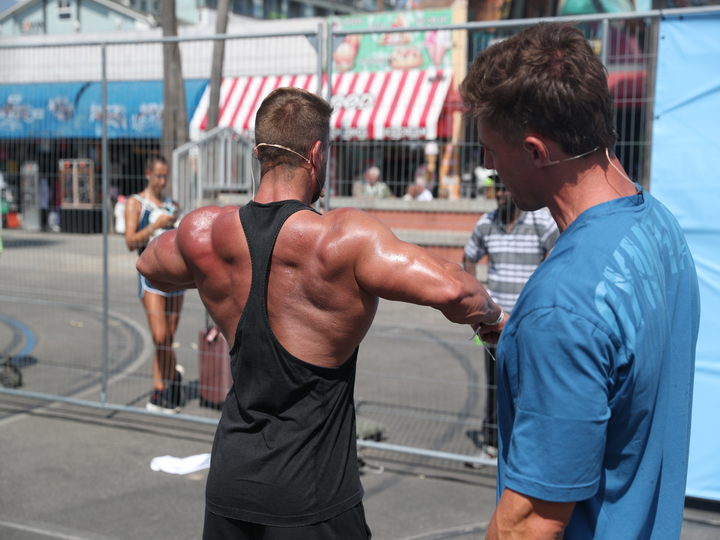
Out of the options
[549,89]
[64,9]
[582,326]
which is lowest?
[582,326]

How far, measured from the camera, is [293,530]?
7.60ft

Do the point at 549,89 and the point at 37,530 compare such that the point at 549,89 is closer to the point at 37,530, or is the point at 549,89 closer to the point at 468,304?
the point at 468,304

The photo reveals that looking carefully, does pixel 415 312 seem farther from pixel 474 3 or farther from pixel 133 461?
pixel 474 3

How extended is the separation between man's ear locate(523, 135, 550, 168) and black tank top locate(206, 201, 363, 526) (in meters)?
0.99

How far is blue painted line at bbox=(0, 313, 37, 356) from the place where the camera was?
8719mm

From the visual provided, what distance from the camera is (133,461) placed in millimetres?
5316

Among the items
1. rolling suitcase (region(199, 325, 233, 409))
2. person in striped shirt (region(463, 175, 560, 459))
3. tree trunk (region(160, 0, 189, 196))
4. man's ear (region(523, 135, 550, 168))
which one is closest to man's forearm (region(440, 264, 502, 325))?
man's ear (region(523, 135, 550, 168))

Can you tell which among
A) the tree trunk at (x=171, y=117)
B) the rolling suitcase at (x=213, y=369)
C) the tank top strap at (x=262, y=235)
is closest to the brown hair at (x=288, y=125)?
the tank top strap at (x=262, y=235)

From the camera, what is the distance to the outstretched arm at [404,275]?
2264 mm

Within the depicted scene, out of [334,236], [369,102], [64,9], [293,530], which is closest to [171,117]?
[369,102]

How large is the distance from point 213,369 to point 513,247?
263 centimetres

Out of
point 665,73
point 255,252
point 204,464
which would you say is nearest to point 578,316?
point 255,252

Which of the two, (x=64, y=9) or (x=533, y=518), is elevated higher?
(x=64, y=9)

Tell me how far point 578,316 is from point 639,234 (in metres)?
0.26
